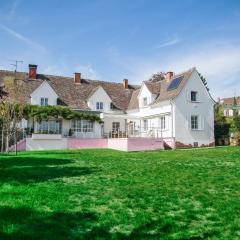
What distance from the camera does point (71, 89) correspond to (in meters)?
51.0

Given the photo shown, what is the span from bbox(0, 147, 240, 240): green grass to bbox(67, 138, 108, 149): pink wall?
24.7 meters

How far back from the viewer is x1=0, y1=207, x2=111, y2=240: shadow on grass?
8.09 m

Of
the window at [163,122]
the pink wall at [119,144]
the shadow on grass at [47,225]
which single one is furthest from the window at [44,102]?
the shadow on grass at [47,225]

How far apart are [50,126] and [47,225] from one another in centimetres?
3669

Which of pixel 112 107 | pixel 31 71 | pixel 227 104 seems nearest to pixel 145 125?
pixel 112 107

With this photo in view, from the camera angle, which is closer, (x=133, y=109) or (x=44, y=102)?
(x=44, y=102)

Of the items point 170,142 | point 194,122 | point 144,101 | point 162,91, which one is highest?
point 162,91

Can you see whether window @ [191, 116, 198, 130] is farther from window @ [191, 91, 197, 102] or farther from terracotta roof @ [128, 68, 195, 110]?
terracotta roof @ [128, 68, 195, 110]

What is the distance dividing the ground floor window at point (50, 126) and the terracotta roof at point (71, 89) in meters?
3.60

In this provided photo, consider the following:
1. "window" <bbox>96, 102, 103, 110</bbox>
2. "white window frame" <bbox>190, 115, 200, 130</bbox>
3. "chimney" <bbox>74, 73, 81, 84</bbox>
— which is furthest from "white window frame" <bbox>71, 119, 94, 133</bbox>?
"white window frame" <bbox>190, 115, 200, 130</bbox>

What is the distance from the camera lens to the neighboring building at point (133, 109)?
4472 cm

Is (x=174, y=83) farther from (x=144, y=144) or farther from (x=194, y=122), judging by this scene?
(x=144, y=144)

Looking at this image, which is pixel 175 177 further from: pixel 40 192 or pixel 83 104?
pixel 83 104

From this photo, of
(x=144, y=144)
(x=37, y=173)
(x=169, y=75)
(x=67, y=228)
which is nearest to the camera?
(x=67, y=228)
